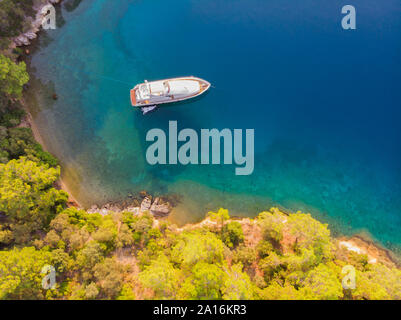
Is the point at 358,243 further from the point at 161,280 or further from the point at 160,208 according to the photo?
the point at 160,208

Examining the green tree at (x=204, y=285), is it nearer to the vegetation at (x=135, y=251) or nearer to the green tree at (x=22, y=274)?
the vegetation at (x=135, y=251)

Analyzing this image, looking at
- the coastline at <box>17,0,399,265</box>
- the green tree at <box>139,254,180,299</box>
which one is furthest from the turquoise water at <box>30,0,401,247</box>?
the green tree at <box>139,254,180,299</box>

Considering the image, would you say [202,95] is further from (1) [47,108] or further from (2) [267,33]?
(1) [47,108]

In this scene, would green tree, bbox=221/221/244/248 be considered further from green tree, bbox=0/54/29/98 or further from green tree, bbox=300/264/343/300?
green tree, bbox=0/54/29/98

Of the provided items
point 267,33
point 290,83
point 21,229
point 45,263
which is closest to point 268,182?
point 290,83

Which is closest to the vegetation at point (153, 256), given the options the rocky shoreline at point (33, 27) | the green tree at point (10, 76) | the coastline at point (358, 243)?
the coastline at point (358, 243)
